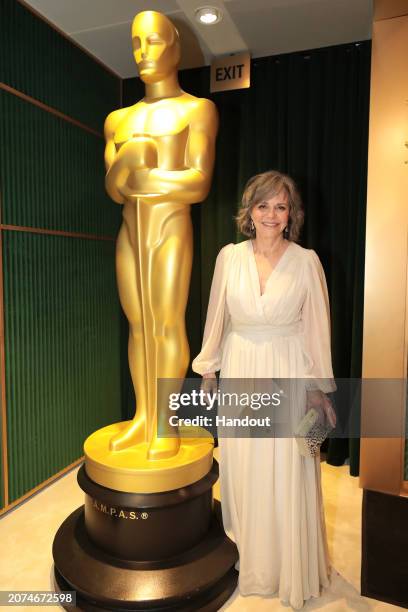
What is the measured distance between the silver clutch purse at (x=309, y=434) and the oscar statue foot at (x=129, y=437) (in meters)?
0.72

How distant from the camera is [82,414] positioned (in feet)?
9.82

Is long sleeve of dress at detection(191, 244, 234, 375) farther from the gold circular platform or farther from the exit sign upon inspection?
the exit sign

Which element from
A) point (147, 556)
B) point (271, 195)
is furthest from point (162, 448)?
→ point (271, 195)

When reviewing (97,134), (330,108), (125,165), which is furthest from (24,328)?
(330,108)

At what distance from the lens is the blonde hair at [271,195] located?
165cm

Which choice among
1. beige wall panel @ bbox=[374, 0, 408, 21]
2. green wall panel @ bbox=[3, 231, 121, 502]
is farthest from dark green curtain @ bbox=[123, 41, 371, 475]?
green wall panel @ bbox=[3, 231, 121, 502]

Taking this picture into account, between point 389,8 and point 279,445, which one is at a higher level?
point 389,8

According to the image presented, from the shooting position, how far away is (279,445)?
166cm

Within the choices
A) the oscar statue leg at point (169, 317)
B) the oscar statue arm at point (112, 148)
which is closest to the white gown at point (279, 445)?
the oscar statue leg at point (169, 317)

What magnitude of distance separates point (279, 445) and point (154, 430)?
1.85 feet

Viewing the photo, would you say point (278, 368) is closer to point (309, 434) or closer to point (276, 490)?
point (309, 434)

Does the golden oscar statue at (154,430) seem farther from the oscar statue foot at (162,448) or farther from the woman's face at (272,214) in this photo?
the woman's face at (272,214)

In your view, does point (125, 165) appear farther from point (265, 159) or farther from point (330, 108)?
point (330, 108)

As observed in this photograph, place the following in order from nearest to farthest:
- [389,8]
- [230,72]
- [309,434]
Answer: [309,434] → [389,8] → [230,72]
